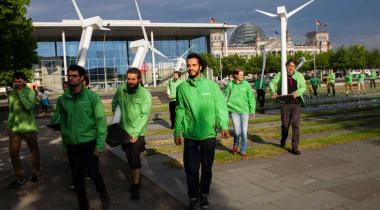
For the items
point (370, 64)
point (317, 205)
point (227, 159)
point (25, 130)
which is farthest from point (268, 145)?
point (370, 64)

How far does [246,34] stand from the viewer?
168625mm

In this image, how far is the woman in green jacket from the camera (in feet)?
28.2

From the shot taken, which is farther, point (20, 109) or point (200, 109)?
point (20, 109)

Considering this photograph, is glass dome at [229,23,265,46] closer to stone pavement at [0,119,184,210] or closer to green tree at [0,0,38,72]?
green tree at [0,0,38,72]

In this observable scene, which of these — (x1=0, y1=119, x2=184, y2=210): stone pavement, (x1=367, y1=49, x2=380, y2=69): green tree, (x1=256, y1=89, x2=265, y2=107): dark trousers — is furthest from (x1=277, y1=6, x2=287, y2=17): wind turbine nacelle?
(x1=367, y1=49, x2=380, y2=69): green tree

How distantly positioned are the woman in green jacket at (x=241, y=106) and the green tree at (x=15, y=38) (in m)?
19.9

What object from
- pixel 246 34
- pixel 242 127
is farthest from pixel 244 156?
pixel 246 34

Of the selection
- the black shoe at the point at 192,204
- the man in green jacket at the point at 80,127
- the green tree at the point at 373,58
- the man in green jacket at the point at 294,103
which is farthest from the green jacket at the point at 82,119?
the green tree at the point at 373,58

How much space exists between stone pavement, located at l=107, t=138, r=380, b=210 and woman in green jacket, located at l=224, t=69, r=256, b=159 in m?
0.70

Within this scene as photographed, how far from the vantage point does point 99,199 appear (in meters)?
6.13

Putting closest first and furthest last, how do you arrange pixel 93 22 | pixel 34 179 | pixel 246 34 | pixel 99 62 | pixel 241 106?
1. pixel 34 179
2. pixel 241 106
3. pixel 93 22
4. pixel 99 62
5. pixel 246 34

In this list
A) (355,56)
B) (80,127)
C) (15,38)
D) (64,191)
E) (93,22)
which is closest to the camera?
(80,127)

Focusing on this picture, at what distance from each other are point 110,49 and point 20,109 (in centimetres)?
8292

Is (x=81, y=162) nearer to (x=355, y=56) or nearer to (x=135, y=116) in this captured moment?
(x=135, y=116)
